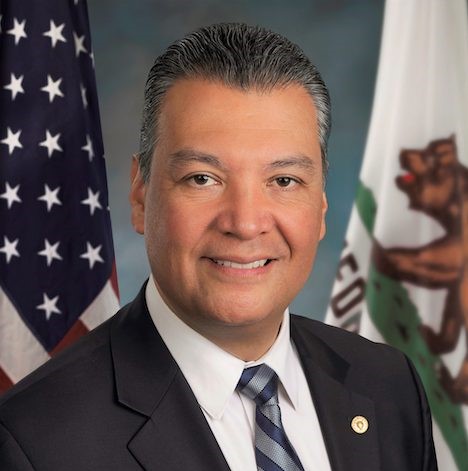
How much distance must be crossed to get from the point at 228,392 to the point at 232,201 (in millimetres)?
513

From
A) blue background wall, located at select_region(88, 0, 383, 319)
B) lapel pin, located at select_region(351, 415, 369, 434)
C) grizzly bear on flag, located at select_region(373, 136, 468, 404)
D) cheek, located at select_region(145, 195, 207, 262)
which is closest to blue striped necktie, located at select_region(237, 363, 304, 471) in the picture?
lapel pin, located at select_region(351, 415, 369, 434)

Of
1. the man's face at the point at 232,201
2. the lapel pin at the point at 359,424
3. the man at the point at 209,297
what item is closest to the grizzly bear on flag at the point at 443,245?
the lapel pin at the point at 359,424

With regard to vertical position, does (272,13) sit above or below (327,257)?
above

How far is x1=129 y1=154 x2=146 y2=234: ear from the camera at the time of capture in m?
2.34

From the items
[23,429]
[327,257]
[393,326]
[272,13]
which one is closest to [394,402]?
[23,429]

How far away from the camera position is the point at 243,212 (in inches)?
81.1

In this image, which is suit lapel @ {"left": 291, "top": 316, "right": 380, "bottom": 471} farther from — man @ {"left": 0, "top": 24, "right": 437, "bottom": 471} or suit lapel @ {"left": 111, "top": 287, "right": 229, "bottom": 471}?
suit lapel @ {"left": 111, "top": 287, "right": 229, "bottom": 471}

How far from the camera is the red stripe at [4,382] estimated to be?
3.58 metres

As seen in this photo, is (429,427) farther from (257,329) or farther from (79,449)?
(79,449)

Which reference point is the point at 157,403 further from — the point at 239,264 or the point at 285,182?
the point at 285,182

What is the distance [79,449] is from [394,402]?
3.51 feet

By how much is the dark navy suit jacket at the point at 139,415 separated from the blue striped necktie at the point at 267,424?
0.46 feet

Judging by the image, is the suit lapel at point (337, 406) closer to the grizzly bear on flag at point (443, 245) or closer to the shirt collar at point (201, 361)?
the shirt collar at point (201, 361)

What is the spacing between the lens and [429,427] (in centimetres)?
271
